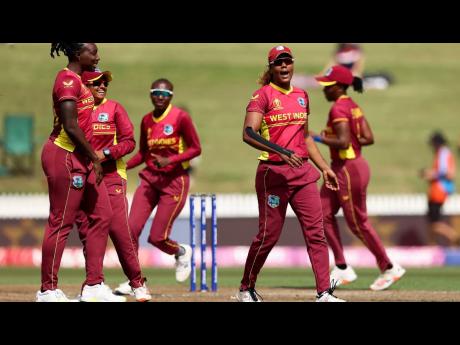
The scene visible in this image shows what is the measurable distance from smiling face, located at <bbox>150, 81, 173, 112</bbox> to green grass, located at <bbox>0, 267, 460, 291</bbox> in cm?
245

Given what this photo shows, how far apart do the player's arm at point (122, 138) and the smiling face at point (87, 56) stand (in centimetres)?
125

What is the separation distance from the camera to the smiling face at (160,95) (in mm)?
11234

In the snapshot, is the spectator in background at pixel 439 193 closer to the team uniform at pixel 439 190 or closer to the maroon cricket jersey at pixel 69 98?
the team uniform at pixel 439 190

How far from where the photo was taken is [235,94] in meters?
36.8

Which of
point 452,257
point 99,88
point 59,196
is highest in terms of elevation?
point 99,88

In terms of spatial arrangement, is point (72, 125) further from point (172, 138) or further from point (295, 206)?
point (172, 138)

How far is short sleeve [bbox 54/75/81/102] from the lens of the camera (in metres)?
8.22

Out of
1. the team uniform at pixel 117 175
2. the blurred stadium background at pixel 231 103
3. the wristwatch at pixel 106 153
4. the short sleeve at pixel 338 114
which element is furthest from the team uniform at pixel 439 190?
the wristwatch at pixel 106 153

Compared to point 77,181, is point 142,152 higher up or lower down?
higher up

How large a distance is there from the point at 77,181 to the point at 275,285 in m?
4.78

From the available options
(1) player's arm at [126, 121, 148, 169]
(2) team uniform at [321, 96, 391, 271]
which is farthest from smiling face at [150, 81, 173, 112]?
(2) team uniform at [321, 96, 391, 271]

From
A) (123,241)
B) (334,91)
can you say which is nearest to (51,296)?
(123,241)
